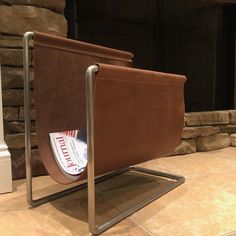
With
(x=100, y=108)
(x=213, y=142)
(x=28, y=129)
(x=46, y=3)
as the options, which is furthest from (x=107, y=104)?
(x=213, y=142)

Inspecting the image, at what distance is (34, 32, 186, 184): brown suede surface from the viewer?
77 centimetres

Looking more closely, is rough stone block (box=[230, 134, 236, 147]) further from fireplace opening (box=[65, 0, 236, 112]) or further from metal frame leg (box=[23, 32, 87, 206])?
metal frame leg (box=[23, 32, 87, 206])

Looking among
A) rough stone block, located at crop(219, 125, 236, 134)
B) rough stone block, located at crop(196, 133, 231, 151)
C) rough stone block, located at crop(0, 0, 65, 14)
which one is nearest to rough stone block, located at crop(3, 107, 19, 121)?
rough stone block, located at crop(0, 0, 65, 14)

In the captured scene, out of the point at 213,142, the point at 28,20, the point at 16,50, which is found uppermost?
the point at 28,20

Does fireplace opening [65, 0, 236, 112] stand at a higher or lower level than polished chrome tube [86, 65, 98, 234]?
higher

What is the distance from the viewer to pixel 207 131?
5.89 ft

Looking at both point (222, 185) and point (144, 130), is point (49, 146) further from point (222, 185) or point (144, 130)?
point (222, 185)

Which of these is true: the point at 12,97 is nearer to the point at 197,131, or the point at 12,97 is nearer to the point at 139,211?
the point at 139,211

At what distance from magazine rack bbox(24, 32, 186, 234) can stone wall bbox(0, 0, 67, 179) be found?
0.31 m

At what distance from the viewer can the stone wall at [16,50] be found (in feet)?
3.93

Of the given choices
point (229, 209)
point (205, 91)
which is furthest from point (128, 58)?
point (205, 91)

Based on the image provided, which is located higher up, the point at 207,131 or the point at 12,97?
the point at 12,97

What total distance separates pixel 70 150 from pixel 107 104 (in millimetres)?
382

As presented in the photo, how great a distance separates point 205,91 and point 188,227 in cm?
140
